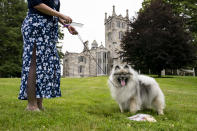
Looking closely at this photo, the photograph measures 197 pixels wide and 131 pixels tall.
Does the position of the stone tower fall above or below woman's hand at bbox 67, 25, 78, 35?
above

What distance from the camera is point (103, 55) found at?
177 ft

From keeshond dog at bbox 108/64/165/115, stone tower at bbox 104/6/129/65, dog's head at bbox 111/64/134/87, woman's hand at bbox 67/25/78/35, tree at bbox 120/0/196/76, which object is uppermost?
stone tower at bbox 104/6/129/65

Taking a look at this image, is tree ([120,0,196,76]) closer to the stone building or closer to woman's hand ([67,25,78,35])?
woman's hand ([67,25,78,35])

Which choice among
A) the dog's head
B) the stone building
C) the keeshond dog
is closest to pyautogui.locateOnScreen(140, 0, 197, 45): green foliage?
the keeshond dog

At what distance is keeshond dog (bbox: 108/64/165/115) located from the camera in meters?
4.39

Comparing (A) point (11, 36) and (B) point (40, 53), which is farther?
(A) point (11, 36)

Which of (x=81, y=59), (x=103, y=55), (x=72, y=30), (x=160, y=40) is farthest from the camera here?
(x=81, y=59)

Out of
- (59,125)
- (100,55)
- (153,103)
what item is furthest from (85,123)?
(100,55)

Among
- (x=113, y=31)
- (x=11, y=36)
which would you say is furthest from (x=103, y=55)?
(x=11, y=36)

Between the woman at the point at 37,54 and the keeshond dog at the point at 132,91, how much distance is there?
1.63 metres

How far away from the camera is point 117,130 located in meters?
2.56

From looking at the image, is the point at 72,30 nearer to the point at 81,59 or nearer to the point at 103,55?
the point at 103,55

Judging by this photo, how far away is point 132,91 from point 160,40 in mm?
18937

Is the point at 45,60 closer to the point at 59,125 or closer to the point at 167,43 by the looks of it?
the point at 59,125
